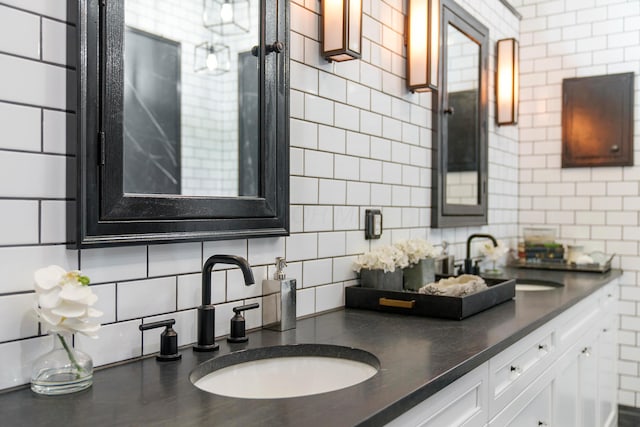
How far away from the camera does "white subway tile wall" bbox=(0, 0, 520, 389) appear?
3.51 ft

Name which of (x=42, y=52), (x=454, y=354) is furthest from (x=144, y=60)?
(x=454, y=354)

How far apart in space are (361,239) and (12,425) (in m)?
1.40

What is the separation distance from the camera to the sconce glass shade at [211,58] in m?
1.77

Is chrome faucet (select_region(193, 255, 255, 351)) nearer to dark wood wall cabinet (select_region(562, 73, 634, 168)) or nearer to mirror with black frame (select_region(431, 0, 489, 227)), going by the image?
mirror with black frame (select_region(431, 0, 489, 227))

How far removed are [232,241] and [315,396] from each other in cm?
60

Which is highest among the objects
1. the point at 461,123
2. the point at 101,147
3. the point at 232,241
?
the point at 461,123

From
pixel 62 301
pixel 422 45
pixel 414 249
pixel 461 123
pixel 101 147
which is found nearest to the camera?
pixel 62 301

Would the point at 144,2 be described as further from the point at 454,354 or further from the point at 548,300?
the point at 548,300

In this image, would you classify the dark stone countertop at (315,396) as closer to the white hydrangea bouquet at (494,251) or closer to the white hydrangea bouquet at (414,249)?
the white hydrangea bouquet at (414,249)

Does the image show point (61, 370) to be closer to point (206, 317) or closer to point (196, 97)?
point (206, 317)

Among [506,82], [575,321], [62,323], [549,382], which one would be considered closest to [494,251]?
[575,321]

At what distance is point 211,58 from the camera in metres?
1.81

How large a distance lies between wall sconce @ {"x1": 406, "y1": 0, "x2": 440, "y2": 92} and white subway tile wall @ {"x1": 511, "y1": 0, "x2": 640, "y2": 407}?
1.62 m

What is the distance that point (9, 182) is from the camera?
1056 millimetres
